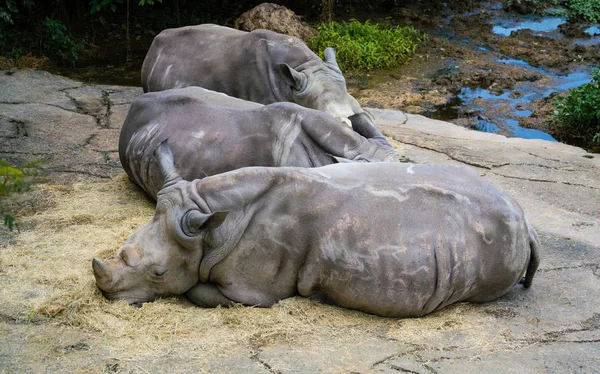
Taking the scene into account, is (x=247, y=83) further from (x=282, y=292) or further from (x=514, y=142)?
(x=282, y=292)

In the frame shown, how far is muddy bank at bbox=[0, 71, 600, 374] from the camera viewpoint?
401cm

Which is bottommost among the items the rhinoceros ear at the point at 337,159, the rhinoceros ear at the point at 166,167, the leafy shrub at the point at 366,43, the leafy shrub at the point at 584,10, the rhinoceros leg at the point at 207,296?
the leafy shrub at the point at 366,43

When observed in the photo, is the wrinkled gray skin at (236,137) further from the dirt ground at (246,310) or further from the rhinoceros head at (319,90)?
the rhinoceros head at (319,90)

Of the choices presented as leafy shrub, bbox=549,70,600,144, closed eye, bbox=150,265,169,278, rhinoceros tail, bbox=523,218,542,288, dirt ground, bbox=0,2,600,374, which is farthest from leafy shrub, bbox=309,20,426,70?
closed eye, bbox=150,265,169,278

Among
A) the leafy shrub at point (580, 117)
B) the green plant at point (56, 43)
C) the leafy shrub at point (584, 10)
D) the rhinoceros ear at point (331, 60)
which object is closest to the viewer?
the rhinoceros ear at point (331, 60)

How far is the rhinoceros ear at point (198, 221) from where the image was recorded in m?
4.43

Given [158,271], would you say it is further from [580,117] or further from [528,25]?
[528,25]

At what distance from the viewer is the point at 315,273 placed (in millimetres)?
4660

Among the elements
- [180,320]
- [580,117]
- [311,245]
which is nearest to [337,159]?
[311,245]

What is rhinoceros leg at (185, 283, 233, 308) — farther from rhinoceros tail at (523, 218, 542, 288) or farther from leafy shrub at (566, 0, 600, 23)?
leafy shrub at (566, 0, 600, 23)

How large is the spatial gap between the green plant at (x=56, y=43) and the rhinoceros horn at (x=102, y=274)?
8093 mm

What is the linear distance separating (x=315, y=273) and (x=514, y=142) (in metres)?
4.94

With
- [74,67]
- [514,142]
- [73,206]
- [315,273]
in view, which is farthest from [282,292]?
[74,67]

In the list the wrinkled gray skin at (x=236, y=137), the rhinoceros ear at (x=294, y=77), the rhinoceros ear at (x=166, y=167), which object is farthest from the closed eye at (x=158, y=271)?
the rhinoceros ear at (x=294, y=77)
